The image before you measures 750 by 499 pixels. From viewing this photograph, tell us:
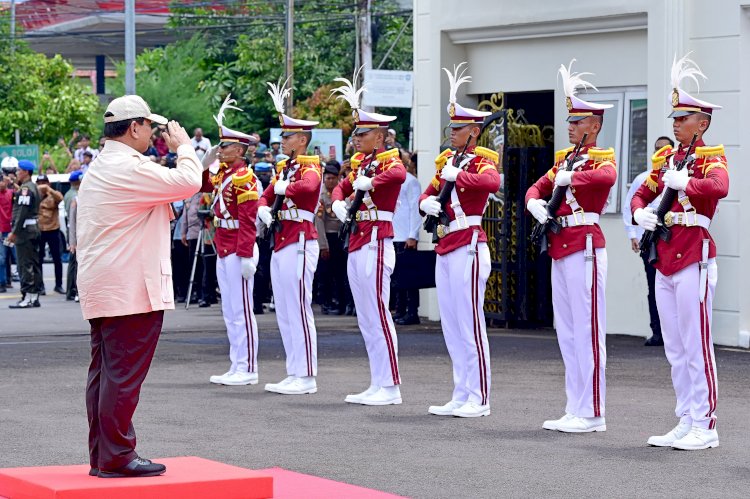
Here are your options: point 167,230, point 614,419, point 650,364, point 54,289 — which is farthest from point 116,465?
point 54,289

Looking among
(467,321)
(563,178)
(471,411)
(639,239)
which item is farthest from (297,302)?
(639,239)

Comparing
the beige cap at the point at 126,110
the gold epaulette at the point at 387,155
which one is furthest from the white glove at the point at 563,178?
the beige cap at the point at 126,110

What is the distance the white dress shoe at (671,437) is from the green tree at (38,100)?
35.3 meters

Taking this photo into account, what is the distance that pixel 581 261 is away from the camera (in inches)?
400

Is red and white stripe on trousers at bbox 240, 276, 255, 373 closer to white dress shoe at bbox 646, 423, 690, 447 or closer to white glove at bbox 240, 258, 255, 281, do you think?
white glove at bbox 240, 258, 255, 281

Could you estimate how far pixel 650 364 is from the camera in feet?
45.3

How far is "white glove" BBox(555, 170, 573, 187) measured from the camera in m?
10.0

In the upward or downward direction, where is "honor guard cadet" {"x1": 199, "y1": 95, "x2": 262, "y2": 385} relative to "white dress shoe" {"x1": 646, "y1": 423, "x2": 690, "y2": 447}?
upward

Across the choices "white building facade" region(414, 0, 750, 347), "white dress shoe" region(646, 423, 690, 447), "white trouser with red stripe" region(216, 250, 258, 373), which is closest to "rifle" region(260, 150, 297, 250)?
"white trouser with red stripe" region(216, 250, 258, 373)

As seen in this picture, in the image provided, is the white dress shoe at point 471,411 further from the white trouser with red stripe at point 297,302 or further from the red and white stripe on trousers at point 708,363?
the red and white stripe on trousers at point 708,363

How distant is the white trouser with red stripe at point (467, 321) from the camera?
35.8 ft

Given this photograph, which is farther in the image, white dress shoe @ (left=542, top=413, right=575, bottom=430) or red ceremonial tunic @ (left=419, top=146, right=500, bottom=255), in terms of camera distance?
red ceremonial tunic @ (left=419, top=146, right=500, bottom=255)

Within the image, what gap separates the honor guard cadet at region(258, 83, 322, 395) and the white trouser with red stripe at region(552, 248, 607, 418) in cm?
256

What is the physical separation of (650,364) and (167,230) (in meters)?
7.03
